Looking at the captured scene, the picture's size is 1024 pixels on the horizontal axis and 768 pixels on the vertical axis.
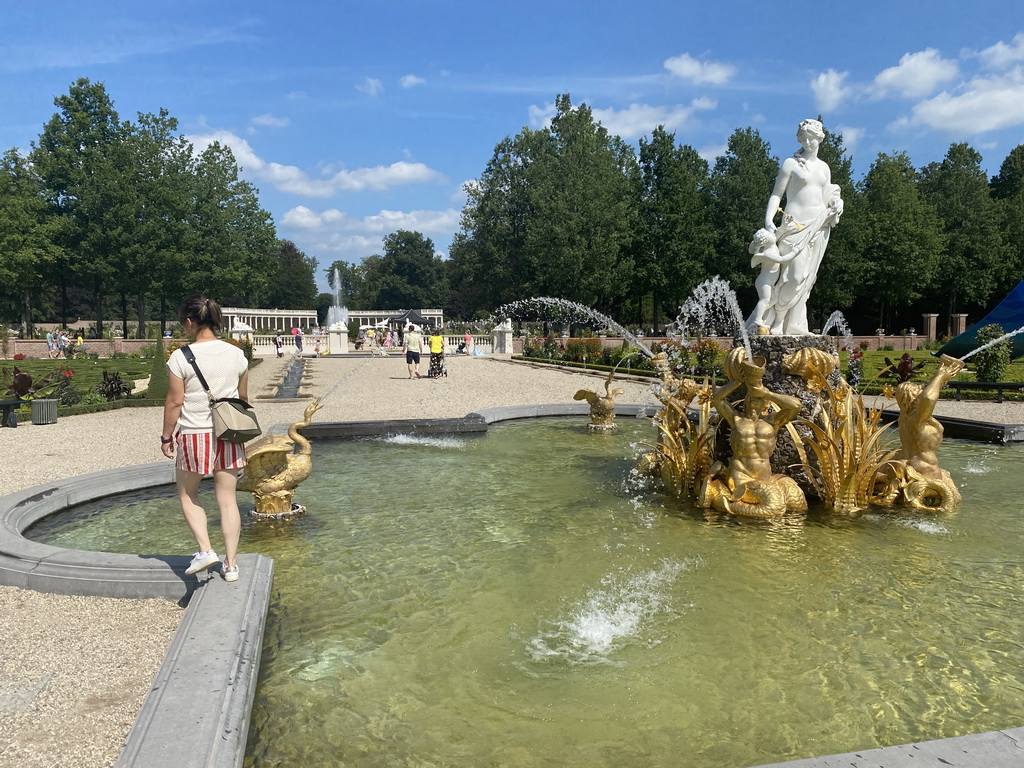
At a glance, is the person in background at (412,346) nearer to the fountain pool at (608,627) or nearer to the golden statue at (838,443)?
the fountain pool at (608,627)

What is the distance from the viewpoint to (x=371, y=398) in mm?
17969

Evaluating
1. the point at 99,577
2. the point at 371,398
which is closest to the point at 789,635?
the point at 99,577

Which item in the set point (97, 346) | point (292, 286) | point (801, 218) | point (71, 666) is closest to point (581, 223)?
point (97, 346)

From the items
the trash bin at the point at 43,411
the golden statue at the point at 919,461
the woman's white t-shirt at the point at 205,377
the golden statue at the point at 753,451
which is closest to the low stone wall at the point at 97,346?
the trash bin at the point at 43,411

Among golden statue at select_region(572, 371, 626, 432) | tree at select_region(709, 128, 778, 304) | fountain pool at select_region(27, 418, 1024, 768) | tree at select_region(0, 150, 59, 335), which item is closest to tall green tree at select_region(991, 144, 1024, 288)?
tree at select_region(709, 128, 778, 304)

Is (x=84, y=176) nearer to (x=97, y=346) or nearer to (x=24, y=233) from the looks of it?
(x=24, y=233)

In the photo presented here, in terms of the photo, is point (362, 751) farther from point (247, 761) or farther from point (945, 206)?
point (945, 206)

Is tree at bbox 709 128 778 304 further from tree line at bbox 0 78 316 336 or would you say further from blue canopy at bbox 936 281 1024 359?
tree line at bbox 0 78 316 336

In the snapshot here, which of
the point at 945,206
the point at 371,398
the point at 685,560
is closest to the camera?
the point at 685,560

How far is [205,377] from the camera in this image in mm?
4398

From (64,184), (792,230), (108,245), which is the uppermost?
(64,184)

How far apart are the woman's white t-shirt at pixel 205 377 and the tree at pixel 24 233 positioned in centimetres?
4838

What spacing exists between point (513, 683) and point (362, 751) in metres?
0.91

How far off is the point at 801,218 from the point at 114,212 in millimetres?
47450
